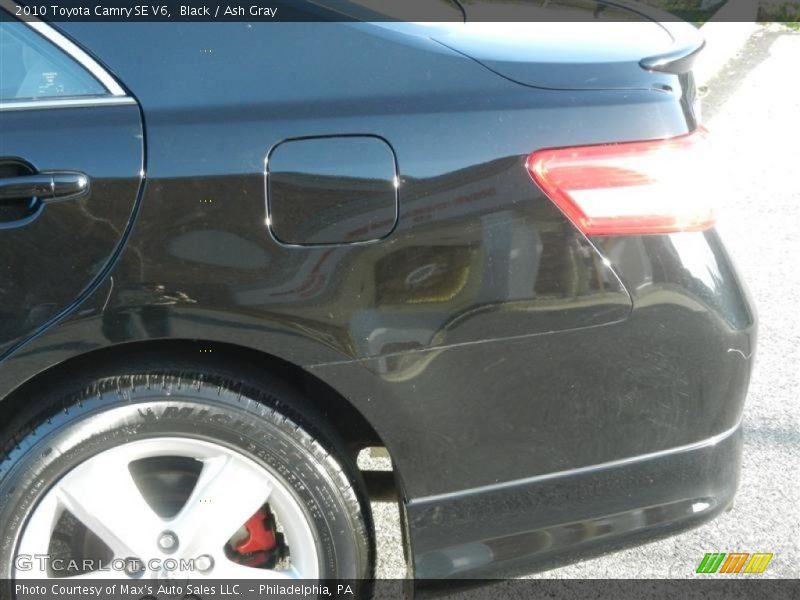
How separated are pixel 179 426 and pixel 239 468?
16 cm

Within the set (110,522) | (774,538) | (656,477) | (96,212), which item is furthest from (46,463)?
(774,538)

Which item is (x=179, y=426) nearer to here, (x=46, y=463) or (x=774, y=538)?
(x=46, y=463)

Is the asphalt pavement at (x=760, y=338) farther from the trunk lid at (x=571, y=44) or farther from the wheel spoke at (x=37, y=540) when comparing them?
the wheel spoke at (x=37, y=540)

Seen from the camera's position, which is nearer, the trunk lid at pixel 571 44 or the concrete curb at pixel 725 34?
the trunk lid at pixel 571 44

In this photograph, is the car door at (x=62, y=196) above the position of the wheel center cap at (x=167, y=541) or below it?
above

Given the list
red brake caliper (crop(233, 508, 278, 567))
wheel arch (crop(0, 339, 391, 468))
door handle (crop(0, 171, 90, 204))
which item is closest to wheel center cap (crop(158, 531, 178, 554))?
red brake caliper (crop(233, 508, 278, 567))

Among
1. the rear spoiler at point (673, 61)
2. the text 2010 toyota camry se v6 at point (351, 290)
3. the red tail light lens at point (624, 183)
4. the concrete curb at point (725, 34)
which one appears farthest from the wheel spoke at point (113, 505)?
the concrete curb at point (725, 34)

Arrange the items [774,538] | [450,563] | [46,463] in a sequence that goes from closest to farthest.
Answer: [46,463] < [450,563] < [774,538]

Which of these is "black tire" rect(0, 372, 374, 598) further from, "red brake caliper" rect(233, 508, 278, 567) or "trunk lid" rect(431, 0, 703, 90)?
"trunk lid" rect(431, 0, 703, 90)

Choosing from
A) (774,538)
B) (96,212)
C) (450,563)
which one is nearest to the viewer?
(96,212)

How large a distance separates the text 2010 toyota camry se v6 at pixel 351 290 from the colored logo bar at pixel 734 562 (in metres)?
0.65

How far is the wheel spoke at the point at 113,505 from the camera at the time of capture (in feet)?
6.32

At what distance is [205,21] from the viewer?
6.10 feet


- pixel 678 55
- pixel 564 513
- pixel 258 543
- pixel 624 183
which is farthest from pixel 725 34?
pixel 258 543
